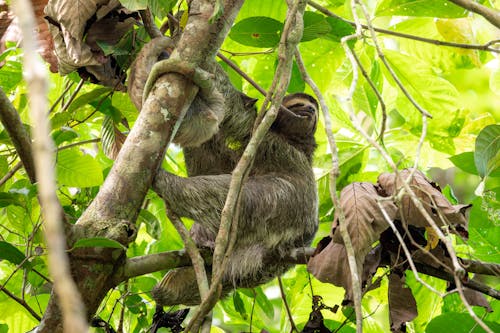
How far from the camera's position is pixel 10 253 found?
3.42 m

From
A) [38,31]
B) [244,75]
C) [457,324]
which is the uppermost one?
[38,31]

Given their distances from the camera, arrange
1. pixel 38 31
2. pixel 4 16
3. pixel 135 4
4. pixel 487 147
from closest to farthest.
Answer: pixel 135 4
pixel 487 147
pixel 38 31
pixel 4 16

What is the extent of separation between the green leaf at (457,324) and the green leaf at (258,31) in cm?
216

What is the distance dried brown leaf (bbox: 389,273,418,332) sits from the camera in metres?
3.63

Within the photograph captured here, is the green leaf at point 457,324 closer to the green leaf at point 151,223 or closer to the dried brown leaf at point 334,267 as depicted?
the dried brown leaf at point 334,267

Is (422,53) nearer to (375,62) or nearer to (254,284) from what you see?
(375,62)

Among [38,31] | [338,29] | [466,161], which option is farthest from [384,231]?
[38,31]

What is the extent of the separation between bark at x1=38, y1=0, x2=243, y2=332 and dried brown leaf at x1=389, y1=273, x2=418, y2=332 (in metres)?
1.62

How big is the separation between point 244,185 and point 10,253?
6.03ft

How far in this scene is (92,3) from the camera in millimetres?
3639

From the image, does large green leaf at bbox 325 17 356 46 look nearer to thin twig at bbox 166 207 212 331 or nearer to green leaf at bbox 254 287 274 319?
thin twig at bbox 166 207 212 331

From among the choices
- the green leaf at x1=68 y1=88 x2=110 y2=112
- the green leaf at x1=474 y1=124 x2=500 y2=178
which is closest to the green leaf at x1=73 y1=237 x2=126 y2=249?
the green leaf at x1=68 y1=88 x2=110 y2=112

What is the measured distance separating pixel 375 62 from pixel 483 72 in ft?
19.0

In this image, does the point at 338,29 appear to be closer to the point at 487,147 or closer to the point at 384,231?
the point at 487,147
